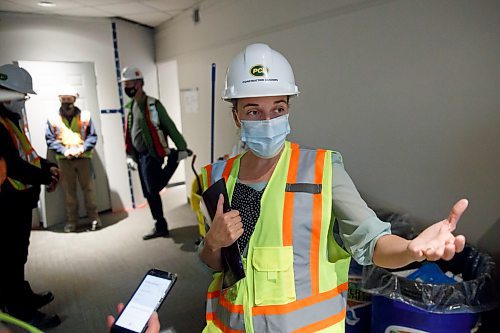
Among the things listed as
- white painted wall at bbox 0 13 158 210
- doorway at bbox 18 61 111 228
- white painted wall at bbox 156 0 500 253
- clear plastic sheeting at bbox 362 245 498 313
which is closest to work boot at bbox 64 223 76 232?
doorway at bbox 18 61 111 228

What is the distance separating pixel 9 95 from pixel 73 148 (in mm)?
1900

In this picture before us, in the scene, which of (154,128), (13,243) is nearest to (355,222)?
(13,243)

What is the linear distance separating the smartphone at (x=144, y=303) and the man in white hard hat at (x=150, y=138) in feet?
8.24

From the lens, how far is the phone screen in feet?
3.21

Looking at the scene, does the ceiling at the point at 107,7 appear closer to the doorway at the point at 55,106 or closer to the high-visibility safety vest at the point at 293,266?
the doorway at the point at 55,106

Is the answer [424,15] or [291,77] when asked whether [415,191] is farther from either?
[291,77]

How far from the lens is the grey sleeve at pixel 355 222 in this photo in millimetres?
865

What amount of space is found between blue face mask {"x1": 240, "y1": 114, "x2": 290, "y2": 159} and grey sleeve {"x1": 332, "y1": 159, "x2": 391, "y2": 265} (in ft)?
0.65

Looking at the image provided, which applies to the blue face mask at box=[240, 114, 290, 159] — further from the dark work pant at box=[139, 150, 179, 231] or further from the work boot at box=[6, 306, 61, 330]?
the dark work pant at box=[139, 150, 179, 231]

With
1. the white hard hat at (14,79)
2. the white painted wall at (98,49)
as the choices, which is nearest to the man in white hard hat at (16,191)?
the white hard hat at (14,79)

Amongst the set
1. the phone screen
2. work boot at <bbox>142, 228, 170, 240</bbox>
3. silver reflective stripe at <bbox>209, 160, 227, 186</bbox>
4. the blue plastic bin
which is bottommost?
work boot at <bbox>142, 228, 170, 240</bbox>

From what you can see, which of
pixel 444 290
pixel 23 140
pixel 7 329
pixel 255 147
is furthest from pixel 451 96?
pixel 23 140

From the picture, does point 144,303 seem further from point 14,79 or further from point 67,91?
point 67,91

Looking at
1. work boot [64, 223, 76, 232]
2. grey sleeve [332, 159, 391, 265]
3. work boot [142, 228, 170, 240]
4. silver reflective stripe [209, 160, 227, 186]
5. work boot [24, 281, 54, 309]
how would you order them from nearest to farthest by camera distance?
grey sleeve [332, 159, 391, 265] → silver reflective stripe [209, 160, 227, 186] → work boot [24, 281, 54, 309] → work boot [142, 228, 170, 240] → work boot [64, 223, 76, 232]
